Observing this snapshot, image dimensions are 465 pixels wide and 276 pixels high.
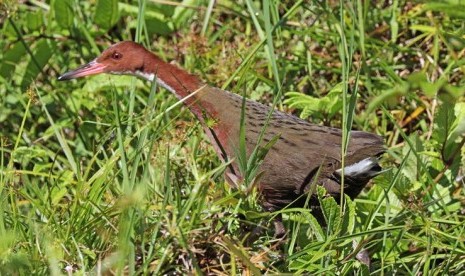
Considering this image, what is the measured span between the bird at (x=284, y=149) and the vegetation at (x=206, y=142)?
0.36ft

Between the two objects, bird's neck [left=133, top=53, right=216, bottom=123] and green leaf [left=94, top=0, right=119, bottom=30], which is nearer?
bird's neck [left=133, top=53, right=216, bottom=123]

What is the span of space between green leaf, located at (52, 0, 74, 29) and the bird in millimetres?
868

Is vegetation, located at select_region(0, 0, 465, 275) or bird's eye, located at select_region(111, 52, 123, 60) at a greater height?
bird's eye, located at select_region(111, 52, 123, 60)

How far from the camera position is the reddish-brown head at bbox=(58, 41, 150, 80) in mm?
4109

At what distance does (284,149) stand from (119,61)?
3.02ft

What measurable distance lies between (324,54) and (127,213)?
2.32 meters

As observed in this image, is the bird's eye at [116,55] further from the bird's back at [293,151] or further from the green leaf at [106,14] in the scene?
the bird's back at [293,151]

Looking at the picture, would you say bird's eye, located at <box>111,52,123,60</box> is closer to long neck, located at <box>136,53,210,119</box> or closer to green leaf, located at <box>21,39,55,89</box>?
long neck, located at <box>136,53,210,119</box>

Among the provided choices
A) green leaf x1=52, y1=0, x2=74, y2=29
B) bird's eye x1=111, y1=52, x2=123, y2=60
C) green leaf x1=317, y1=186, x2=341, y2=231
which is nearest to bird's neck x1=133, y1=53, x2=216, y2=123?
bird's eye x1=111, y1=52, x2=123, y2=60

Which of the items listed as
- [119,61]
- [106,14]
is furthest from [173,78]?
[106,14]

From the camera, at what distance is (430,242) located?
318 centimetres

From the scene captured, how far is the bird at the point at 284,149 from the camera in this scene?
3.51 m

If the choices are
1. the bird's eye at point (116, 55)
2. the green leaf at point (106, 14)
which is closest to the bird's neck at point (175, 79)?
the bird's eye at point (116, 55)

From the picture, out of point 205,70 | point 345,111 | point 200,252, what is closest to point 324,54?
point 205,70
